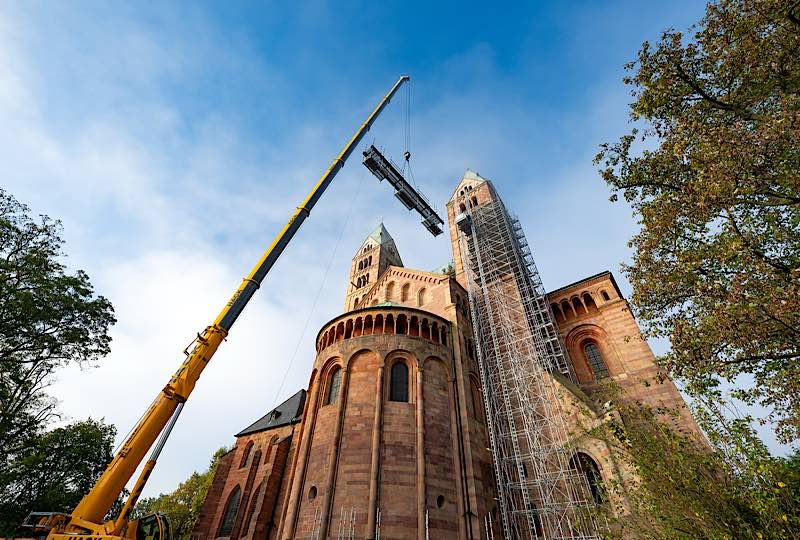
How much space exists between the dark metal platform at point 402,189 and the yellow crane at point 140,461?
14169 mm

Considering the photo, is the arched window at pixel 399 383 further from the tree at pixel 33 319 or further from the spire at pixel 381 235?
the spire at pixel 381 235

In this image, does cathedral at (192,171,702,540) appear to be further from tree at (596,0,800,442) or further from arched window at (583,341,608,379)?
tree at (596,0,800,442)

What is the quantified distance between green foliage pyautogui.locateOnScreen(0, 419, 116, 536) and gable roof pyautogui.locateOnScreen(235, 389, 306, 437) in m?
9.89

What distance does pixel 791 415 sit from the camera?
7.72 meters

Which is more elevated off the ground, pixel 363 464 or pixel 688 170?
pixel 688 170

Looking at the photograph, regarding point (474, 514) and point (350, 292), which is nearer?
point (474, 514)

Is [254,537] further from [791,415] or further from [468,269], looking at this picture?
[791,415]

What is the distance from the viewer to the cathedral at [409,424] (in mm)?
15695

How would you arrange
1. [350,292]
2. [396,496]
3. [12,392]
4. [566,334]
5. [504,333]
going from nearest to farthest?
[396,496] → [12,392] → [504,333] → [566,334] → [350,292]

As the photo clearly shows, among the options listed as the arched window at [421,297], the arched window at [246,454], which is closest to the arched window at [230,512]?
the arched window at [246,454]

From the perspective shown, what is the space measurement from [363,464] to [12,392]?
16.9 m

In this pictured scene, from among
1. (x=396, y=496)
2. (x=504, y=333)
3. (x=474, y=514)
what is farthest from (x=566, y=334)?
(x=396, y=496)

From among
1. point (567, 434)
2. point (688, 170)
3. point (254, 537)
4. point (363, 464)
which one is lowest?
point (254, 537)

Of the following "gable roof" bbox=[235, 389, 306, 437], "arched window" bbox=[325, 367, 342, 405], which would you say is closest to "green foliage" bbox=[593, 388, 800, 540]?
"arched window" bbox=[325, 367, 342, 405]
